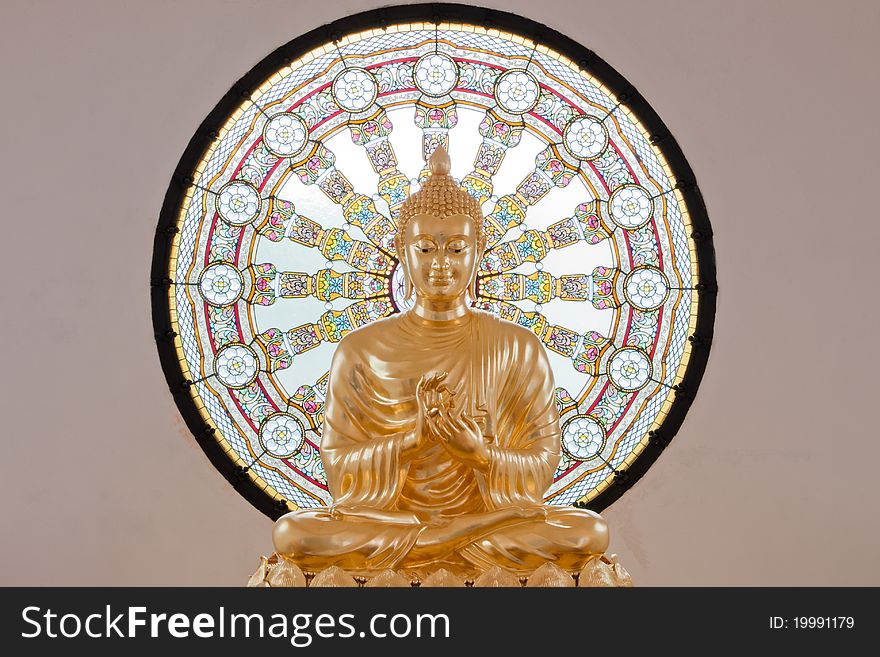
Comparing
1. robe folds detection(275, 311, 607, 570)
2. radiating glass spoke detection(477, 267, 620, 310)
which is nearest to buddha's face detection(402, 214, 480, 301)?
robe folds detection(275, 311, 607, 570)

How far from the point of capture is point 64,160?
5113 millimetres

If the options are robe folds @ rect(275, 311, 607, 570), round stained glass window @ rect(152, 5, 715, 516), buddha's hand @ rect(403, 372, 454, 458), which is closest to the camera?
robe folds @ rect(275, 311, 607, 570)

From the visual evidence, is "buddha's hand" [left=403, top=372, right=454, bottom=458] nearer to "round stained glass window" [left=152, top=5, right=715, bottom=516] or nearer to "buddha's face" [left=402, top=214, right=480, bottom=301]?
"buddha's face" [left=402, top=214, right=480, bottom=301]

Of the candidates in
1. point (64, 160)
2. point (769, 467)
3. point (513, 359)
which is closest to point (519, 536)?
point (513, 359)

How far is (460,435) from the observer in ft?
11.0

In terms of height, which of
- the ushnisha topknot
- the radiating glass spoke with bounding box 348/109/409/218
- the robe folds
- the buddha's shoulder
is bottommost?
the robe folds

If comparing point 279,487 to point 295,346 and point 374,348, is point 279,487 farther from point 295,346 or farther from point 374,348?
point 374,348

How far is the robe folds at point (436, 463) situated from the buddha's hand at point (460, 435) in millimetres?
70

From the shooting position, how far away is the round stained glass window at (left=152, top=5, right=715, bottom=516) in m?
5.23

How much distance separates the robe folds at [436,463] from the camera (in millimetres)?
3230

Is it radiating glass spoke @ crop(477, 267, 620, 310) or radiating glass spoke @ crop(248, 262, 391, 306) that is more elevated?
radiating glass spoke @ crop(248, 262, 391, 306)

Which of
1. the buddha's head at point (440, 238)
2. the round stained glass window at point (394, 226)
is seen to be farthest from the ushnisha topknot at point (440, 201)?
the round stained glass window at point (394, 226)

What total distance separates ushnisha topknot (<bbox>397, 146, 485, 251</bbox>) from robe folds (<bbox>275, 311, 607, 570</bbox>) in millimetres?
354

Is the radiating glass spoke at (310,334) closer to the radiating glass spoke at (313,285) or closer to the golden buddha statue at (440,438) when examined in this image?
the radiating glass spoke at (313,285)
